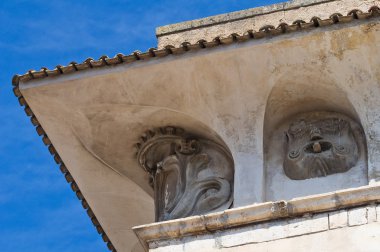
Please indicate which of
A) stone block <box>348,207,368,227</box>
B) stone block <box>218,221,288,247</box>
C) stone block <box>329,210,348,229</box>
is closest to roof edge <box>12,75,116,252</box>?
stone block <box>218,221,288,247</box>

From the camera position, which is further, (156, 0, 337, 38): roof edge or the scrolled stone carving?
(156, 0, 337, 38): roof edge

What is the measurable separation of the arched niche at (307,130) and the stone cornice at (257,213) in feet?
1.58

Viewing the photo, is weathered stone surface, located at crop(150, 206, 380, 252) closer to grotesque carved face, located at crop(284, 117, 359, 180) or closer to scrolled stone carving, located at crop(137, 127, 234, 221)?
scrolled stone carving, located at crop(137, 127, 234, 221)

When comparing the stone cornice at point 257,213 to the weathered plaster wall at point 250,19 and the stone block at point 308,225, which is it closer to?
the stone block at point 308,225

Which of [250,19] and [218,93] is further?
[250,19]

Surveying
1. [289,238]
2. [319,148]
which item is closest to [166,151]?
[319,148]

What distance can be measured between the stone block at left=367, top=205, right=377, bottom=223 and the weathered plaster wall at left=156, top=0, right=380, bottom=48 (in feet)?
7.48

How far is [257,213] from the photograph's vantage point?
43.5ft

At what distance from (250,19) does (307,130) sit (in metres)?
1.33

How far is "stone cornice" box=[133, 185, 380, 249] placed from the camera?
1313 cm

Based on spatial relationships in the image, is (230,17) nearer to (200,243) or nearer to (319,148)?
(319,148)

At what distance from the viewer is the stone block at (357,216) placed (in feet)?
42.6

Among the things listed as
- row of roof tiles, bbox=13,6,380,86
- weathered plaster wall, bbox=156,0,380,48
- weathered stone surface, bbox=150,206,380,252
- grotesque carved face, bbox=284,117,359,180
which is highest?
weathered plaster wall, bbox=156,0,380,48

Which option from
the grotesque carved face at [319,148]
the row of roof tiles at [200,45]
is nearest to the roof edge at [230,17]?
the row of roof tiles at [200,45]
